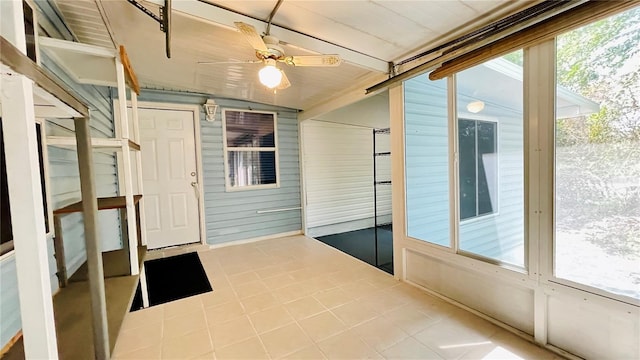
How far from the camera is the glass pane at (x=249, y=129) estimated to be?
4.41m

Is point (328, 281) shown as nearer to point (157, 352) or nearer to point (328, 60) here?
point (157, 352)

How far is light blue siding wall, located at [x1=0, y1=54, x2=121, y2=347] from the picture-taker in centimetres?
149

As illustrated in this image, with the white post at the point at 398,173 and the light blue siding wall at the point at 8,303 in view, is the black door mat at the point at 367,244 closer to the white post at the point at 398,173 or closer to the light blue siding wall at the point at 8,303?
the white post at the point at 398,173

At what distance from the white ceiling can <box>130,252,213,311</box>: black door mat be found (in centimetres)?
238

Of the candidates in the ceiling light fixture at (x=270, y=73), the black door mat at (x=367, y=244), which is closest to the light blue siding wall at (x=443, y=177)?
the black door mat at (x=367, y=244)

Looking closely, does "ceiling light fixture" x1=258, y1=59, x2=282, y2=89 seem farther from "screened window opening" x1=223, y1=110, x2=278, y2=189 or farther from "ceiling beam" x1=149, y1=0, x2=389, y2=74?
"screened window opening" x1=223, y1=110, x2=278, y2=189

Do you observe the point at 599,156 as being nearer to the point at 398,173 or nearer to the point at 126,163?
the point at 398,173

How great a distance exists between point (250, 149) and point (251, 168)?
314 mm

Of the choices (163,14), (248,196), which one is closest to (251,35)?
(163,14)

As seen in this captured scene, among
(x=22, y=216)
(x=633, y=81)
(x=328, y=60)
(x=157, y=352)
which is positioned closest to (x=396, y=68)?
(x=328, y=60)

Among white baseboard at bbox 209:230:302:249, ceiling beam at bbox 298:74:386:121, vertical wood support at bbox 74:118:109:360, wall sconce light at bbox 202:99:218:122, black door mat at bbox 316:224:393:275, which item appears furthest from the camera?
white baseboard at bbox 209:230:302:249

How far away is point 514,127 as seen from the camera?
80.2 inches

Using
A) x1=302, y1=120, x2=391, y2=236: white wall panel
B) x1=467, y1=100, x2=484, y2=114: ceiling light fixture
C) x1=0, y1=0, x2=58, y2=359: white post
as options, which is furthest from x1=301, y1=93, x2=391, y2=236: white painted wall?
x1=0, y1=0, x2=58, y2=359: white post

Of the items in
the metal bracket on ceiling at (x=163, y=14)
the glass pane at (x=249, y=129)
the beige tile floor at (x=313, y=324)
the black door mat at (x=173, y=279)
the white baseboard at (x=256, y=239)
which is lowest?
the beige tile floor at (x=313, y=324)
